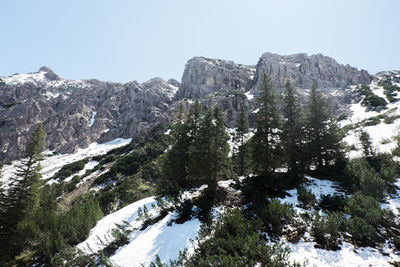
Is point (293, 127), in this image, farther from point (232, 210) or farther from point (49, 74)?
point (49, 74)

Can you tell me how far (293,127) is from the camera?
72.5 feet

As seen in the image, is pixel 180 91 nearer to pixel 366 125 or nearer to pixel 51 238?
pixel 366 125

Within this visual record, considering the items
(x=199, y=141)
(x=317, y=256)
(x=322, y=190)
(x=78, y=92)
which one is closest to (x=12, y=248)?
(x=199, y=141)

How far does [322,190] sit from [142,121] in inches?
3721

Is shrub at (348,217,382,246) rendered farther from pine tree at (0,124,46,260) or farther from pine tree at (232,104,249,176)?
pine tree at (0,124,46,260)

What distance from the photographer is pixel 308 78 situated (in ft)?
307

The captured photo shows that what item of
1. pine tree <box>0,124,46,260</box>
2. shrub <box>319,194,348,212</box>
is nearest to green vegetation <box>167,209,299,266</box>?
shrub <box>319,194,348,212</box>

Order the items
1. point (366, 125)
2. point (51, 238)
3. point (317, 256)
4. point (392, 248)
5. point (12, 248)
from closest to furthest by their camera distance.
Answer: point (317, 256) → point (392, 248) → point (51, 238) → point (12, 248) → point (366, 125)

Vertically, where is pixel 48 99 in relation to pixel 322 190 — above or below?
above

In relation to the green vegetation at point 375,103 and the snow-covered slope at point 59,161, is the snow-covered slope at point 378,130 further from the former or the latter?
the snow-covered slope at point 59,161

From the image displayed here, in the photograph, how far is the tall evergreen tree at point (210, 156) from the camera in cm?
1447

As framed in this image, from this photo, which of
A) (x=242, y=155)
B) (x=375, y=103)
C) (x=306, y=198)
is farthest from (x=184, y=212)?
(x=375, y=103)

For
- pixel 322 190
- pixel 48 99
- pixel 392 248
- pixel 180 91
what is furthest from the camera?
pixel 48 99

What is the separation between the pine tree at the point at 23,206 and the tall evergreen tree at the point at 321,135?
27.0 m
